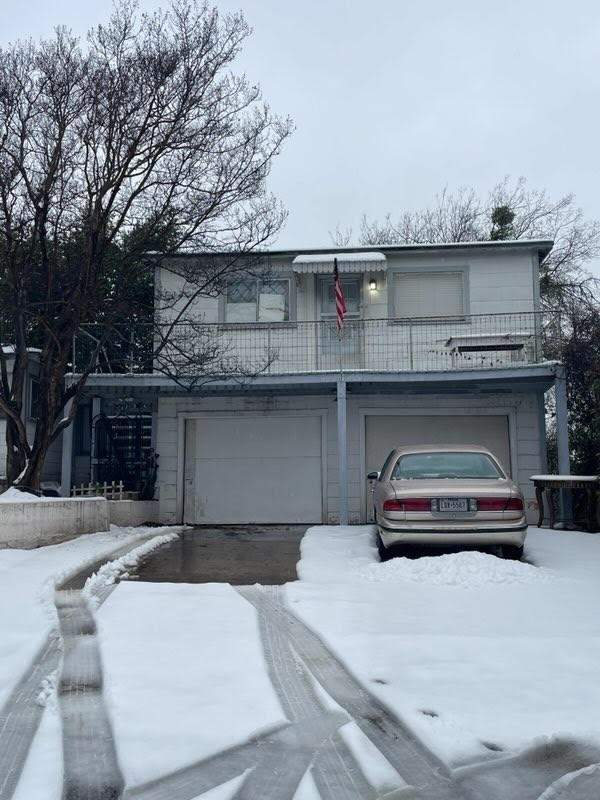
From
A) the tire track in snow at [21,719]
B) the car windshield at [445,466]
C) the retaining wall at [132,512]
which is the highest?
the car windshield at [445,466]

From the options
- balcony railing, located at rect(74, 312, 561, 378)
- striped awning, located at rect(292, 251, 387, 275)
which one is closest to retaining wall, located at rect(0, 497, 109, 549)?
balcony railing, located at rect(74, 312, 561, 378)

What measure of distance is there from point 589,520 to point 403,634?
7724mm

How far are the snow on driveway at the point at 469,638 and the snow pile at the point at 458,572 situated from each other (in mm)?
11

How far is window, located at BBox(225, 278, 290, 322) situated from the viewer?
51.2 ft

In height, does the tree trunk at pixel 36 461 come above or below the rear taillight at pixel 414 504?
above

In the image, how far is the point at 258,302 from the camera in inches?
615

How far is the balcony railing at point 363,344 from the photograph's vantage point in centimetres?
1417

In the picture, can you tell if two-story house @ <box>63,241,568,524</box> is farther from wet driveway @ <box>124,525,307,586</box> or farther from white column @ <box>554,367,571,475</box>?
wet driveway @ <box>124,525,307,586</box>

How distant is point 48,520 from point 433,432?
829 centimetres

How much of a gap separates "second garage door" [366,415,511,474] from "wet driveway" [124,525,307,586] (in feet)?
11.0

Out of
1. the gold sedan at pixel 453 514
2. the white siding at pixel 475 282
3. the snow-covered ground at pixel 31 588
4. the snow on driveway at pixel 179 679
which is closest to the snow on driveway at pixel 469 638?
the gold sedan at pixel 453 514

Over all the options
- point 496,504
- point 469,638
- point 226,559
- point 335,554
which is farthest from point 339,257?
point 469,638

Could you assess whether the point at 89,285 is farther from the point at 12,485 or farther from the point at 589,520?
the point at 589,520

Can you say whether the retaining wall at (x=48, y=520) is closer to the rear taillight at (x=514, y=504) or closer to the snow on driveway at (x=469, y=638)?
the snow on driveway at (x=469, y=638)
